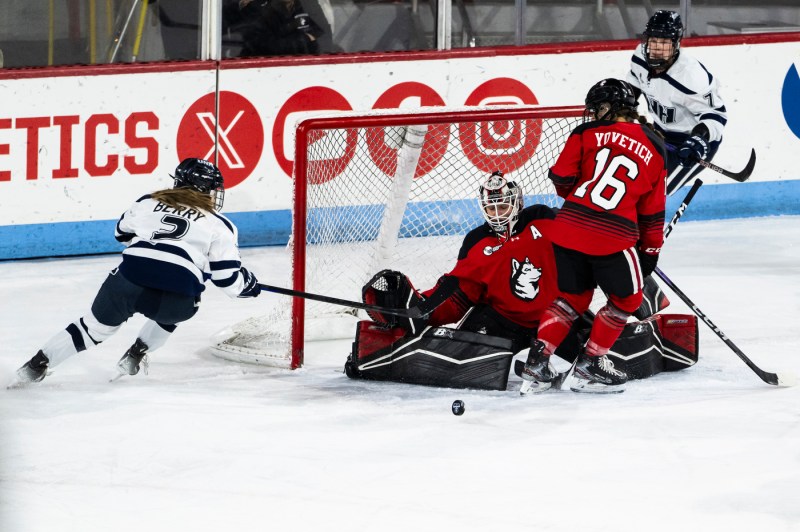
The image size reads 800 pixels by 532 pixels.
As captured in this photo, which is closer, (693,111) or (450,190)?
(693,111)

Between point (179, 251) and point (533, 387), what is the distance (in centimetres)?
113

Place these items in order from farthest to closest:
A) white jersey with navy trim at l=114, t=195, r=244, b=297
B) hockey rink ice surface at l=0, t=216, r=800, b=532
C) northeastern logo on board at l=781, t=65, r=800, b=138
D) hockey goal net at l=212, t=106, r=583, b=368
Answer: northeastern logo on board at l=781, t=65, r=800, b=138
hockey goal net at l=212, t=106, r=583, b=368
white jersey with navy trim at l=114, t=195, r=244, b=297
hockey rink ice surface at l=0, t=216, r=800, b=532

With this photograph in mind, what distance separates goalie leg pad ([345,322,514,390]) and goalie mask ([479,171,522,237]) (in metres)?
0.37

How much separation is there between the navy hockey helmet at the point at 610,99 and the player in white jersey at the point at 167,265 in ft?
3.72

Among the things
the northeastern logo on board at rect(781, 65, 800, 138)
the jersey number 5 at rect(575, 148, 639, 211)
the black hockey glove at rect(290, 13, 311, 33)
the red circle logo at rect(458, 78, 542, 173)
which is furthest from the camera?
the northeastern logo on board at rect(781, 65, 800, 138)

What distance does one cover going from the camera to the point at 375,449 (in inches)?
138

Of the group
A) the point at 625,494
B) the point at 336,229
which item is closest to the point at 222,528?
the point at 625,494

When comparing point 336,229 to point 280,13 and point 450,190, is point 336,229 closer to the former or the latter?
point 450,190

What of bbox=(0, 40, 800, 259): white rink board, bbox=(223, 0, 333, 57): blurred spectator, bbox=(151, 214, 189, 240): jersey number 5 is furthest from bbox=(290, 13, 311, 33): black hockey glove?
bbox=(151, 214, 189, 240): jersey number 5

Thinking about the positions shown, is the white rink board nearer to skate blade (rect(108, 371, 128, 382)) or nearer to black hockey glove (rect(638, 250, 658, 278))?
skate blade (rect(108, 371, 128, 382))

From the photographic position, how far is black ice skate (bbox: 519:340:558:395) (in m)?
3.95

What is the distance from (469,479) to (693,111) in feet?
6.88

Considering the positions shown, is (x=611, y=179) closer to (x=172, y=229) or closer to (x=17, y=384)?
(x=172, y=229)

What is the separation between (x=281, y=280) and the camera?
579 cm
